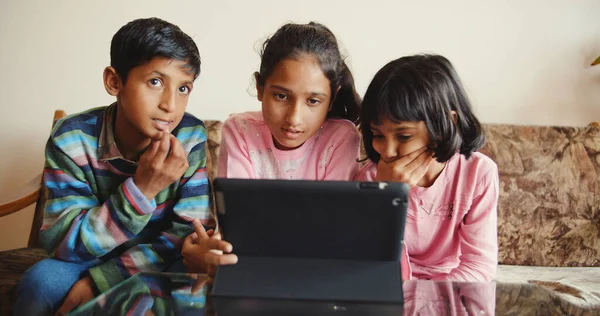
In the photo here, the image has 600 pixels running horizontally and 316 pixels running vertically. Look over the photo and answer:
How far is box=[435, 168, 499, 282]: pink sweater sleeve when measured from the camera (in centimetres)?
129

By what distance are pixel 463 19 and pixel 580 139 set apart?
22.8 inches

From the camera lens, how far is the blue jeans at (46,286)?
3.56 feet

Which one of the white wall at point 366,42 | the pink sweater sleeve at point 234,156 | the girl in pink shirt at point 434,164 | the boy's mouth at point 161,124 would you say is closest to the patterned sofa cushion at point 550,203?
the white wall at point 366,42

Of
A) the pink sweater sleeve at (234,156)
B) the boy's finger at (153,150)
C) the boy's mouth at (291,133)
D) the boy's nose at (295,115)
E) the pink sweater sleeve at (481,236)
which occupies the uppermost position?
the boy's nose at (295,115)

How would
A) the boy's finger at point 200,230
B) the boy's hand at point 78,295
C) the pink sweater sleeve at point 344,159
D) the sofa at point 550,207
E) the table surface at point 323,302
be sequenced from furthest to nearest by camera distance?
the sofa at point 550,207, the pink sweater sleeve at point 344,159, the boy's finger at point 200,230, the boy's hand at point 78,295, the table surface at point 323,302

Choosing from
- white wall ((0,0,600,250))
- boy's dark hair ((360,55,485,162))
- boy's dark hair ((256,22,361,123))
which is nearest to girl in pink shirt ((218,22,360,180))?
boy's dark hair ((256,22,361,123))

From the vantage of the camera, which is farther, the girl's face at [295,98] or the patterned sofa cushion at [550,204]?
the patterned sofa cushion at [550,204]

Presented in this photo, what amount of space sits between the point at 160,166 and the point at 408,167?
1.75 feet

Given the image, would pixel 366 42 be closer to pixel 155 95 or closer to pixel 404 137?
pixel 404 137

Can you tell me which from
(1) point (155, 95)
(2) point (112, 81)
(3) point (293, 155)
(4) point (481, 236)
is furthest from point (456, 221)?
(2) point (112, 81)

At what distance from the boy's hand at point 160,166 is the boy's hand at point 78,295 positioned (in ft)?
0.68

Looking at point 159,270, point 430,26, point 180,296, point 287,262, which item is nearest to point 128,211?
point 159,270

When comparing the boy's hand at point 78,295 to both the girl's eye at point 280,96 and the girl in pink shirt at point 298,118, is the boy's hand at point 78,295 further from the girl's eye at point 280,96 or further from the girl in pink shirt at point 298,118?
the girl's eye at point 280,96

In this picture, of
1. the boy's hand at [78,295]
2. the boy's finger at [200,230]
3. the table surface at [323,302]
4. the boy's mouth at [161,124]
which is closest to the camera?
the table surface at [323,302]
